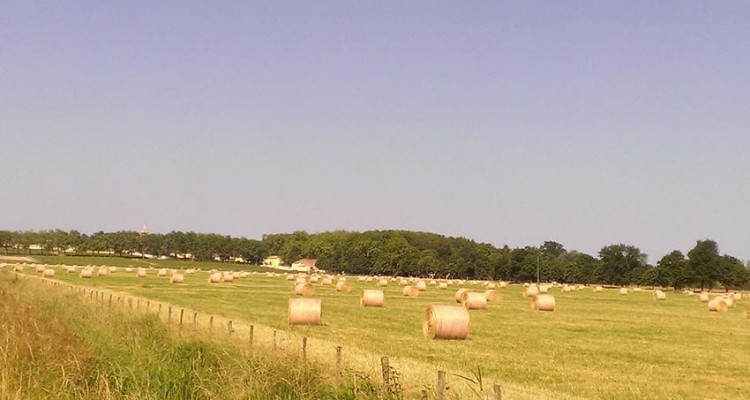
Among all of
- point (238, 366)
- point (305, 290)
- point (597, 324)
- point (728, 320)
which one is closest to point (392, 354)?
point (238, 366)

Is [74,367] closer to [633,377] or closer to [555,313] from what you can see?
[633,377]

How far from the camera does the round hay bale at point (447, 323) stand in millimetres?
29688

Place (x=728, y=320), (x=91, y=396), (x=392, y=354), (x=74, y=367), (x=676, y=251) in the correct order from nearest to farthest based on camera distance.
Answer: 1. (x=91, y=396)
2. (x=74, y=367)
3. (x=392, y=354)
4. (x=728, y=320)
5. (x=676, y=251)

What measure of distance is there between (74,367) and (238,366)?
2.86 meters

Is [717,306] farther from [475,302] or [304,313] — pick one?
[304,313]

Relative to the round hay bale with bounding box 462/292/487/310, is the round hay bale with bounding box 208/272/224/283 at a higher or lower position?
higher

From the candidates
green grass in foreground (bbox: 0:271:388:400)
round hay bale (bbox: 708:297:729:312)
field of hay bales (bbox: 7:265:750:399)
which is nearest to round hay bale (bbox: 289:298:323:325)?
field of hay bales (bbox: 7:265:750:399)

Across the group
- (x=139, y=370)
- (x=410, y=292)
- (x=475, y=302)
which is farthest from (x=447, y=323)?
(x=410, y=292)

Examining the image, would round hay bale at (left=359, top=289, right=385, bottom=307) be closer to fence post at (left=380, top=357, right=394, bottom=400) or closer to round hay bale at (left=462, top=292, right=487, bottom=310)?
round hay bale at (left=462, top=292, right=487, bottom=310)

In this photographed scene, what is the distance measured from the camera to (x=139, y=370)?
50.5ft

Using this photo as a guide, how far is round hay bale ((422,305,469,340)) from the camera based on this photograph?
97.4 ft

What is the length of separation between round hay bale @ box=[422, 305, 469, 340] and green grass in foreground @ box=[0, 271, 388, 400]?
11439 mm

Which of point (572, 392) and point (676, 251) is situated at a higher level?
point (676, 251)

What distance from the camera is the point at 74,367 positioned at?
49.0ft
